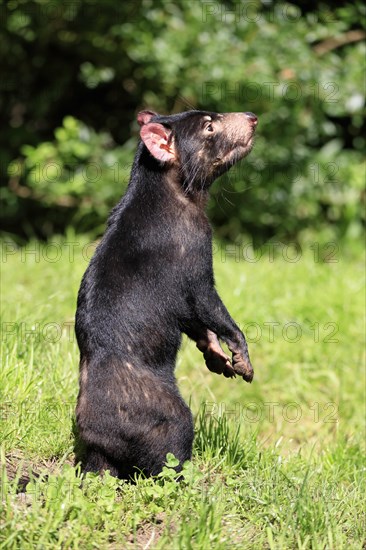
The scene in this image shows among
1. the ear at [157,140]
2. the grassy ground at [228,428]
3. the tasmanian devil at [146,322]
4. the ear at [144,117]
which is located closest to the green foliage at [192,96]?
the grassy ground at [228,428]

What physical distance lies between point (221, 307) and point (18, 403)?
39.8 inches

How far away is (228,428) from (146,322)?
795 millimetres

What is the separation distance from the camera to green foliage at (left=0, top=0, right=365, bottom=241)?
7281 mm

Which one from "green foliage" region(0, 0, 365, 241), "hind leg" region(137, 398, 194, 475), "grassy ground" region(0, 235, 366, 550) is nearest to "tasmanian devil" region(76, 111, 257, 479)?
"hind leg" region(137, 398, 194, 475)

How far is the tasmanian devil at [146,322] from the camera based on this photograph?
306 cm

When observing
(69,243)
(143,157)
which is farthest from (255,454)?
(69,243)

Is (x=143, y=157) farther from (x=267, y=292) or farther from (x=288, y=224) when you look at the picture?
(x=288, y=224)

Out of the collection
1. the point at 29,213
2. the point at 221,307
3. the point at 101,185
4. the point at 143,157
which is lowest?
the point at 29,213

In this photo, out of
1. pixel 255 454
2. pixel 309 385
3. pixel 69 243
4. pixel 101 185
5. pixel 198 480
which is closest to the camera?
pixel 198 480

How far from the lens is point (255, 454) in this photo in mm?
3572

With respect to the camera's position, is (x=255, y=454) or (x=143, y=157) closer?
(x=143, y=157)

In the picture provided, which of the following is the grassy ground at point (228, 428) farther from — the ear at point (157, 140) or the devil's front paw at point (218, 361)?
the ear at point (157, 140)

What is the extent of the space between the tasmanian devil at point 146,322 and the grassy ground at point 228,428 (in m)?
0.13

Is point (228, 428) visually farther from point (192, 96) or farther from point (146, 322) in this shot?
point (192, 96)
